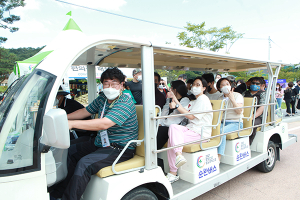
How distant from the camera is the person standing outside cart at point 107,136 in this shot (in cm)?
191

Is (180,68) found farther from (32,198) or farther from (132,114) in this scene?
(32,198)

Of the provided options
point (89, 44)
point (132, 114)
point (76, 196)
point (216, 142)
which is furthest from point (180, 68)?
point (76, 196)

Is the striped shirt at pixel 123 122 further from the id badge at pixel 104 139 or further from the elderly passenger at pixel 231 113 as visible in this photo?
the elderly passenger at pixel 231 113

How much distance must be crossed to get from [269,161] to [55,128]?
4.08 metres

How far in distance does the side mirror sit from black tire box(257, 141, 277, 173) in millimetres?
3738

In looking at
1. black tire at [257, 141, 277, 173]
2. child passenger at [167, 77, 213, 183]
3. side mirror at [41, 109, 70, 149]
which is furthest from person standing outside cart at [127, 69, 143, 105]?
side mirror at [41, 109, 70, 149]

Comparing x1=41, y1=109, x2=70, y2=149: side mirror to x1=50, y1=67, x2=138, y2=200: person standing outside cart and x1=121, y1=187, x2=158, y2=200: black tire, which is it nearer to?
x1=50, y1=67, x2=138, y2=200: person standing outside cart

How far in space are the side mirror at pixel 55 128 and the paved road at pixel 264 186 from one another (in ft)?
8.23

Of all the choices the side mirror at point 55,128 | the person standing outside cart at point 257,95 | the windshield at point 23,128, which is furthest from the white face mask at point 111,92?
the person standing outside cart at point 257,95

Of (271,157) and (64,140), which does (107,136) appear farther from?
(271,157)

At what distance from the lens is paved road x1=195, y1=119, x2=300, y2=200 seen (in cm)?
321

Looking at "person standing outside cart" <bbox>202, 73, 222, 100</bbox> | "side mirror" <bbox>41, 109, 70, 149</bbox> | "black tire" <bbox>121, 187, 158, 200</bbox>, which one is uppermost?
"person standing outside cart" <bbox>202, 73, 222, 100</bbox>

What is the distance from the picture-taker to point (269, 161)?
4.09 m

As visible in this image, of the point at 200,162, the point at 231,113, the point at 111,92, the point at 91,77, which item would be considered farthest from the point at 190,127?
the point at 91,77
